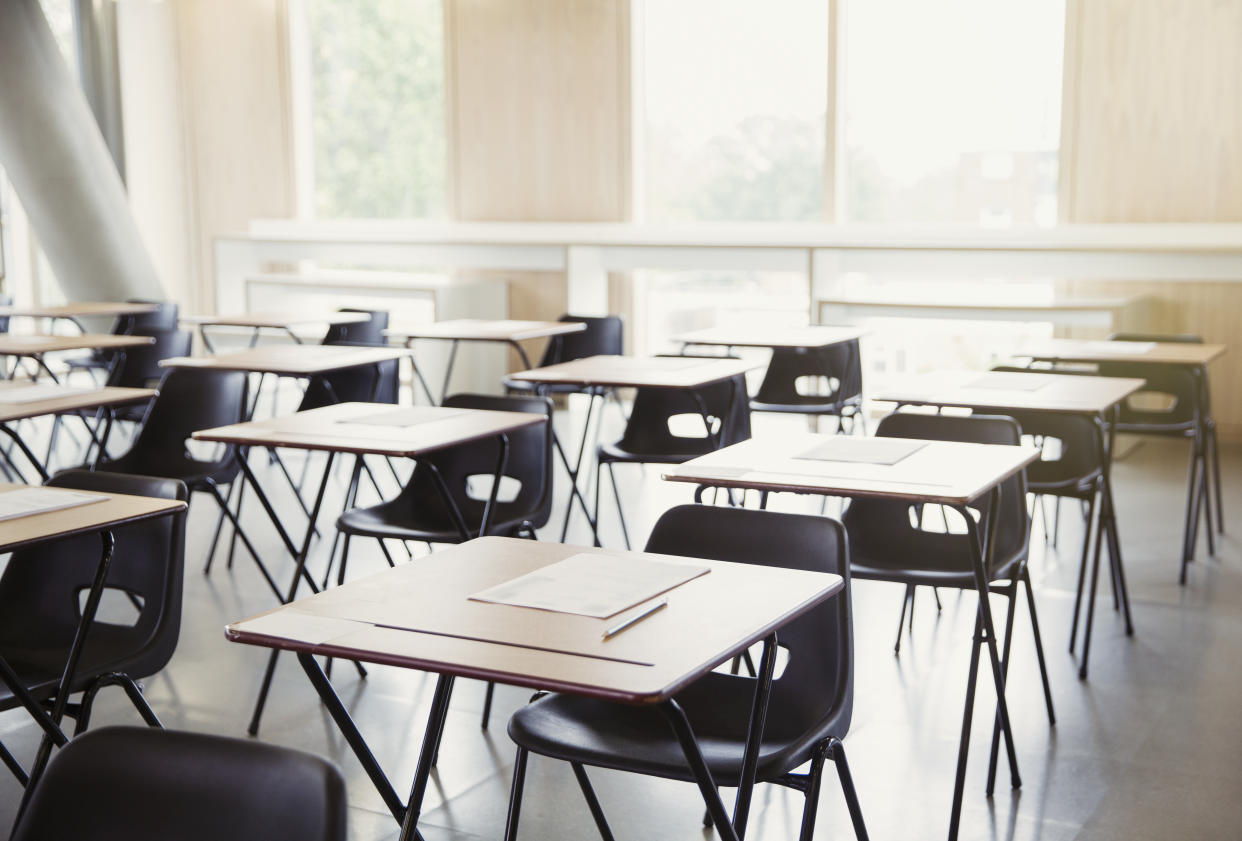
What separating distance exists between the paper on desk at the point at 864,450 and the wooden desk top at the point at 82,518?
153 centimetres

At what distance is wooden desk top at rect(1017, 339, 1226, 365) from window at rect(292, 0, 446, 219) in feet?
21.0

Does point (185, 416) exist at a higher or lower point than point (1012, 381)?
lower

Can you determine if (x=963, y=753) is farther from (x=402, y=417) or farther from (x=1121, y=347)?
(x=1121, y=347)

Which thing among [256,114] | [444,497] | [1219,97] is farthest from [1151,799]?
[256,114]

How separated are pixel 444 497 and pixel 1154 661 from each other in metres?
2.30

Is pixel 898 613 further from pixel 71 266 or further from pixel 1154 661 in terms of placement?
pixel 71 266

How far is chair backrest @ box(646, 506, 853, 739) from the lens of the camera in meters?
2.42

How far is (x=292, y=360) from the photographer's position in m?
5.54

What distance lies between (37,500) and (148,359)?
468 cm

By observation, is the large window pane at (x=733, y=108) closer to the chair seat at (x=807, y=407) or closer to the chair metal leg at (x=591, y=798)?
the chair seat at (x=807, y=407)

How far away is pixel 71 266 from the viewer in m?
10.1

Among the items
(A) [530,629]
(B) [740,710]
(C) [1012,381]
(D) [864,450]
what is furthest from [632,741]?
(C) [1012,381]

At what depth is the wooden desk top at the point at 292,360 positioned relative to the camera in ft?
17.2

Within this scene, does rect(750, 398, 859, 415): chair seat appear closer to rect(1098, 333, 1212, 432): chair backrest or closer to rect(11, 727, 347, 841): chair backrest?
rect(1098, 333, 1212, 432): chair backrest
